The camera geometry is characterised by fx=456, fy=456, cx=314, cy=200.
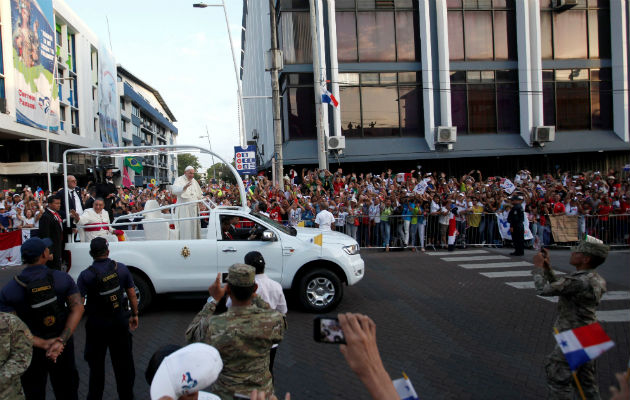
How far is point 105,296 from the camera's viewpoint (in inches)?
177

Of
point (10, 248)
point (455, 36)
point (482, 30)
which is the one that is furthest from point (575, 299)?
point (482, 30)

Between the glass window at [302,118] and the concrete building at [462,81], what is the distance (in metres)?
0.05

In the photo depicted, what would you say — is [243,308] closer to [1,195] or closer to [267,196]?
[267,196]

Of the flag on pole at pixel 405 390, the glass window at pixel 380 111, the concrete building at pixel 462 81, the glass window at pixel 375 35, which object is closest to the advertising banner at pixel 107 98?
the concrete building at pixel 462 81

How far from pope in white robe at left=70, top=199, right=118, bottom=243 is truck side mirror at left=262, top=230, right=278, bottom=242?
2.69m

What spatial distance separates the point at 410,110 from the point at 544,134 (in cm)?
694

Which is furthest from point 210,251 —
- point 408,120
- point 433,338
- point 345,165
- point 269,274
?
point 408,120

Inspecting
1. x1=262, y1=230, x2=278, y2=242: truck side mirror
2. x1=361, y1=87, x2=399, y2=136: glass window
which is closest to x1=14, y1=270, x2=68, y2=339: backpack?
x1=262, y1=230, x2=278, y2=242: truck side mirror

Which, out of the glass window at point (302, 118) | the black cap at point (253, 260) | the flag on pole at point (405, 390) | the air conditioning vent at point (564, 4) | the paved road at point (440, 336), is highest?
the air conditioning vent at point (564, 4)

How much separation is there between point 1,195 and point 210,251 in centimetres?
1464

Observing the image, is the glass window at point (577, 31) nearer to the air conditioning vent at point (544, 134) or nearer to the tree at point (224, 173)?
the air conditioning vent at point (544, 134)

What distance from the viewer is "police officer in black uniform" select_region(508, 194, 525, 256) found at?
514 inches

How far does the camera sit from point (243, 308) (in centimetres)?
307

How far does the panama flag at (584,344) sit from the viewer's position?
8.82ft
